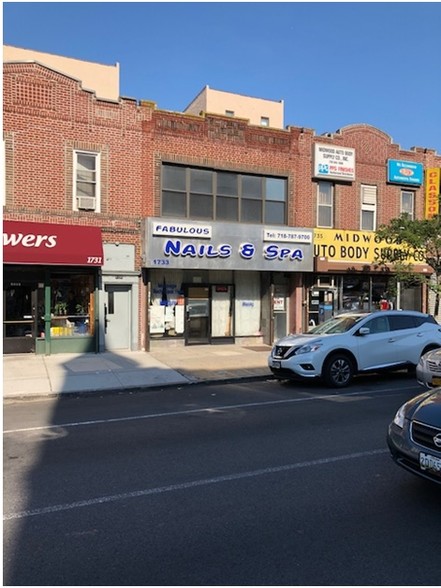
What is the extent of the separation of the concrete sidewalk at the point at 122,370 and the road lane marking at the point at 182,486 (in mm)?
5745

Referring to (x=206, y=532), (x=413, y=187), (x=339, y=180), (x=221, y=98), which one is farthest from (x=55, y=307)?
(x=221, y=98)

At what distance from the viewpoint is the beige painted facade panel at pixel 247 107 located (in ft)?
133

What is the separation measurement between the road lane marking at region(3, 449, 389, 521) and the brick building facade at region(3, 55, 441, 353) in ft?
32.8

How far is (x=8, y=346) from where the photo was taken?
1424 cm

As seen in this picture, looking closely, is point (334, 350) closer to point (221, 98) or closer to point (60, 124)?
point (60, 124)

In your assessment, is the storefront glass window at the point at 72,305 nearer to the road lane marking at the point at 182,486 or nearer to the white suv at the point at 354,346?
the white suv at the point at 354,346

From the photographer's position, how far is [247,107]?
4238cm

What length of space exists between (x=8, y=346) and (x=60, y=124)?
256 inches

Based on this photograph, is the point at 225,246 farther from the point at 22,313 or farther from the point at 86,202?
the point at 22,313

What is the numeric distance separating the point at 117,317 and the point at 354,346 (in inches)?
297

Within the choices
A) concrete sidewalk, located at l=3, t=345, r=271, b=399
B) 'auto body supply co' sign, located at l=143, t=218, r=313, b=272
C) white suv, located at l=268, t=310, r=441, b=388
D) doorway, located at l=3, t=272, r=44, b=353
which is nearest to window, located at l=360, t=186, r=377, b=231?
'auto body supply co' sign, located at l=143, t=218, r=313, b=272

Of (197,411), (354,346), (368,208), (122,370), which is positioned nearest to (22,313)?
(122,370)

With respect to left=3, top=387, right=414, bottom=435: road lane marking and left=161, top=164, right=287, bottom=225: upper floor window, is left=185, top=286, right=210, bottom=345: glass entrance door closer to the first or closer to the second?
left=161, top=164, right=287, bottom=225: upper floor window

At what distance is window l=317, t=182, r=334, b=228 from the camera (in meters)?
18.0
